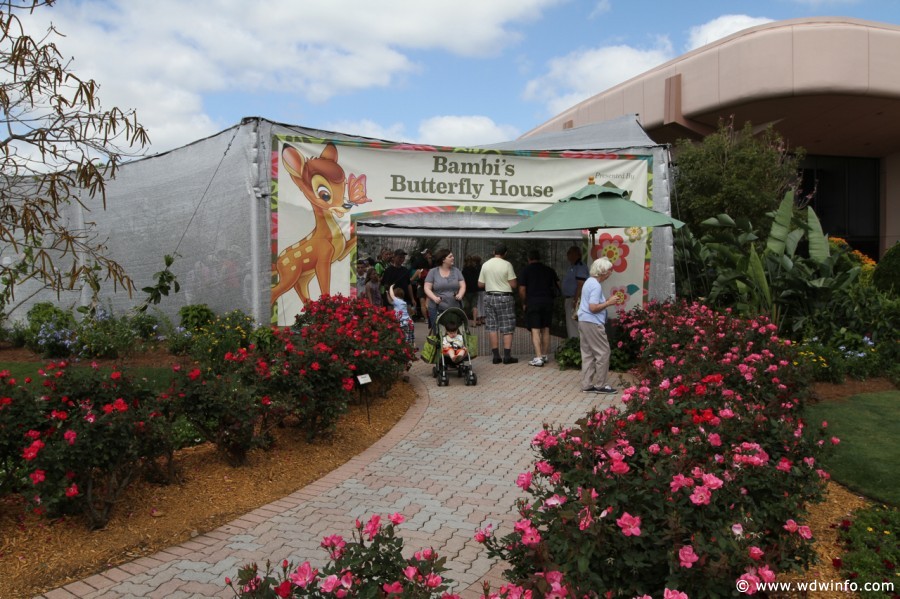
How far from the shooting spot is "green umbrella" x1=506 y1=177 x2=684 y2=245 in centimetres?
905

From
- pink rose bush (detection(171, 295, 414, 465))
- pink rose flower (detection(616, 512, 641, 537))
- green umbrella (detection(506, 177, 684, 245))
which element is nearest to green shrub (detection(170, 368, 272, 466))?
pink rose bush (detection(171, 295, 414, 465))

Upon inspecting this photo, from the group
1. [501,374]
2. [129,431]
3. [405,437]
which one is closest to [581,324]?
[501,374]

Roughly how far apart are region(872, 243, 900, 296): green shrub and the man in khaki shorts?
5.93 m

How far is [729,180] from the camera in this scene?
15.4 metres

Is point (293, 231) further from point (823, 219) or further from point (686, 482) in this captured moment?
point (823, 219)

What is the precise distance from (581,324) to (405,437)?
2.97m

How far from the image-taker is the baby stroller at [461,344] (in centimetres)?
906

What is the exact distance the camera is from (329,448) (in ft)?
20.4

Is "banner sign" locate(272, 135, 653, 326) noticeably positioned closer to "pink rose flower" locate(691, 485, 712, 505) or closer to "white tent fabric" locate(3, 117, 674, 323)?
"white tent fabric" locate(3, 117, 674, 323)

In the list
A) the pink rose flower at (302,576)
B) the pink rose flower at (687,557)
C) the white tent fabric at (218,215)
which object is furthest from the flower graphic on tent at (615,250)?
the pink rose flower at (302,576)

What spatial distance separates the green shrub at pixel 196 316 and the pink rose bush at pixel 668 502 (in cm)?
787

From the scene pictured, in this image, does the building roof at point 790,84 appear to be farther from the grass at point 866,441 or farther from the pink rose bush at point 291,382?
the pink rose bush at point 291,382

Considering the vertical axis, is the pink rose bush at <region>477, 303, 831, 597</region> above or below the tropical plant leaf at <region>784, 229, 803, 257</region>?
below

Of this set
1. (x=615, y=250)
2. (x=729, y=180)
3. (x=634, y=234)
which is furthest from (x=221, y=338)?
(x=729, y=180)
